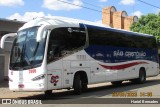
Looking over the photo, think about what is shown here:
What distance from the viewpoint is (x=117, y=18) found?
5456cm

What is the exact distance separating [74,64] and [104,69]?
323 centimetres

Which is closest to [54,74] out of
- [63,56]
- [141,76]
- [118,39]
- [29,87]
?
[63,56]

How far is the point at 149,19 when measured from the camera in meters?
47.8

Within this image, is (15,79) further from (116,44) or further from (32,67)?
(116,44)

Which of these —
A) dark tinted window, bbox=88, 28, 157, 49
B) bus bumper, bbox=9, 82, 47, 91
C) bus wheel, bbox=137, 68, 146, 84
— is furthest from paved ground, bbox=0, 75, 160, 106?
bus wheel, bbox=137, 68, 146, 84

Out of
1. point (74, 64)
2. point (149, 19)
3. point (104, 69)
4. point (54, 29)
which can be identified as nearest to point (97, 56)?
point (104, 69)

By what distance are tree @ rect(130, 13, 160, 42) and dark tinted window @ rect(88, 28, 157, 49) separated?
18.7 m

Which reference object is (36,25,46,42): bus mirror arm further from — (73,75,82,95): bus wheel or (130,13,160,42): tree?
(130,13,160,42): tree

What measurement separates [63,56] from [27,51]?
5.52 ft

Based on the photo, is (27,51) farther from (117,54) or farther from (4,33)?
(4,33)

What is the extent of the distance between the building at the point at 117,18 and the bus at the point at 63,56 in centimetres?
3189

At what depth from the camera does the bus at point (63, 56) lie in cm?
1606

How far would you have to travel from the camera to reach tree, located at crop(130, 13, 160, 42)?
45.9 m

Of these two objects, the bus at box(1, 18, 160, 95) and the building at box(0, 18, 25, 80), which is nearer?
the bus at box(1, 18, 160, 95)
